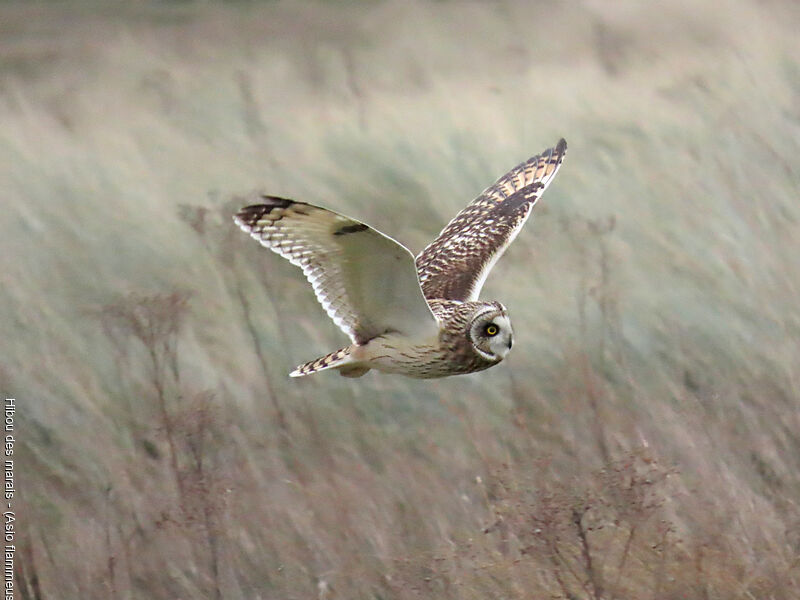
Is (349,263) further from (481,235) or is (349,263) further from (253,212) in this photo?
(481,235)

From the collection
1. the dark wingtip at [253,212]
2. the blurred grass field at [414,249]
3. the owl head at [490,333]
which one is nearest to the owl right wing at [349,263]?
the dark wingtip at [253,212]

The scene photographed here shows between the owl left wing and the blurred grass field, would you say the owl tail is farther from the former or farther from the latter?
the blurred grass field

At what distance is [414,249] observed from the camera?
6195mm

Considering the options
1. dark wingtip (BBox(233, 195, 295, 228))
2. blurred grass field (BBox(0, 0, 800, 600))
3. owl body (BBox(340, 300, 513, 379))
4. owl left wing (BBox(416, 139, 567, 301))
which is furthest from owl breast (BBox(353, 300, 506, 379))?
blurred grass field (BBox(0, 0, 800, 600))

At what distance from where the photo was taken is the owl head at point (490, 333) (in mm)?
3758

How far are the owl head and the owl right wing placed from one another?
0.38ft

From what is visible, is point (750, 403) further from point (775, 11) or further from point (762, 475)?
point (775, 11)

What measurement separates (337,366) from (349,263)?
0.35 metres

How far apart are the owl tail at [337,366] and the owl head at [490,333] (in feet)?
1.15

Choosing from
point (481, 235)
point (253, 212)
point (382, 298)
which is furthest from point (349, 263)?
point (481, 235)

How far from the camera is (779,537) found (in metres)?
5.07

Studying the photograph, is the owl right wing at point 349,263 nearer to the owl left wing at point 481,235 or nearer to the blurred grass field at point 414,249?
the owl left wing at point 481,235

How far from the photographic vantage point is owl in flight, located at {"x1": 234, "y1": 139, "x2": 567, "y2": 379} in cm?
354

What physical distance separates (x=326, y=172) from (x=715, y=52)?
263 centimetres
